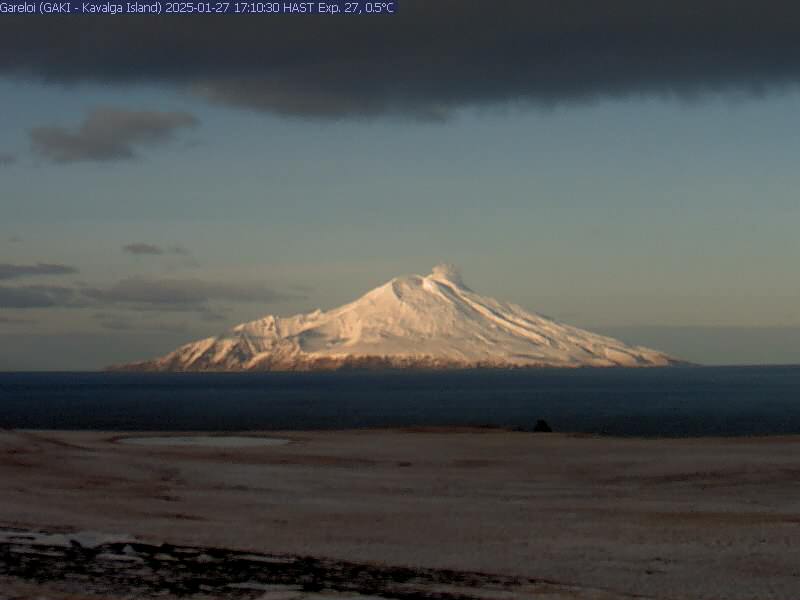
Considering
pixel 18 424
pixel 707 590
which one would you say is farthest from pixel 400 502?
pixel 18 424

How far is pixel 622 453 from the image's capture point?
44.3 meters

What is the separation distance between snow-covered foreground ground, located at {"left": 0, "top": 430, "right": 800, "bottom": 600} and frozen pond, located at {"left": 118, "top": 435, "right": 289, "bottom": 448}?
14.2ft

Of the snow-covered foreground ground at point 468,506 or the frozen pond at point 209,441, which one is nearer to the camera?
the snow-covered foreground ground at point 468,506

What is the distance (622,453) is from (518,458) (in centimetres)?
431

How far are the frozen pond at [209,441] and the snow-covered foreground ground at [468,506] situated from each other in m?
4.32

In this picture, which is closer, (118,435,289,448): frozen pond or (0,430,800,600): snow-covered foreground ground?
(0,430,800,600): snow-covered foreground ground

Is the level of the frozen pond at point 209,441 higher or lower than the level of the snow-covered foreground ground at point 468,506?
lower

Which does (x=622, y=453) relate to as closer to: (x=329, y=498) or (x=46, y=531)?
(x=329, y=498)

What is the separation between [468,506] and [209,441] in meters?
28.7

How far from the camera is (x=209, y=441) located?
179 ft

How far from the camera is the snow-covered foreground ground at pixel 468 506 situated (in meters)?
19.3

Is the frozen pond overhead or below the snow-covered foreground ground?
Answer: below

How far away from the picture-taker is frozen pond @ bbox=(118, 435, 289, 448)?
5081 centimetres

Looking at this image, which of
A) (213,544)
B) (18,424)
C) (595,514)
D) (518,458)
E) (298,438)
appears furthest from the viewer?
(18,424)
